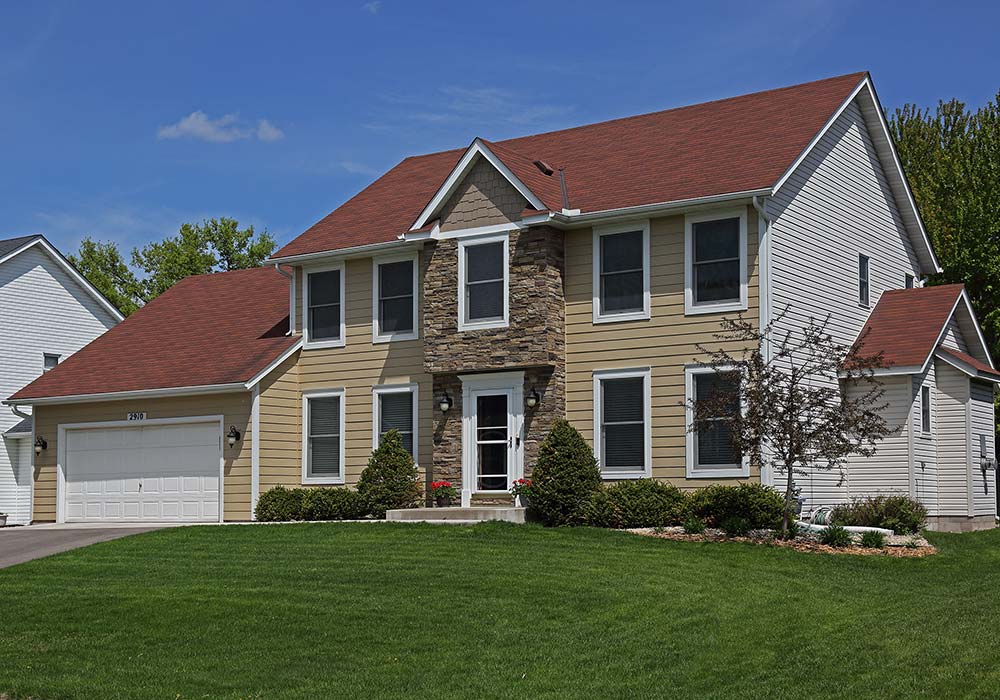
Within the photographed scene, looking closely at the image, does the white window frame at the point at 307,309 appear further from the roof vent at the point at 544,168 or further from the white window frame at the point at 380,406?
the roof vent at the point at 544,168

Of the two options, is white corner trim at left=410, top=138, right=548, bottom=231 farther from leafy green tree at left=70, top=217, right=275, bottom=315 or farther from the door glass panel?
leafy green tree at left=70, top=217, right=275, bottom=315

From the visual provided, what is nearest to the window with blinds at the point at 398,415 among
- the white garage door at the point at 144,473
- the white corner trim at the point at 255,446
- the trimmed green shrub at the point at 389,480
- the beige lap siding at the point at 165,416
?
the trimmed green shrub at the point at 389,480

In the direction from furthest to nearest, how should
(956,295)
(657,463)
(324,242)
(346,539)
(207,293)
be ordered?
(207,293)
(324,242)
(956,295)
(657,463)
(346,539)

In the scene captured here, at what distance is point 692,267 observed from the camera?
24.4 m

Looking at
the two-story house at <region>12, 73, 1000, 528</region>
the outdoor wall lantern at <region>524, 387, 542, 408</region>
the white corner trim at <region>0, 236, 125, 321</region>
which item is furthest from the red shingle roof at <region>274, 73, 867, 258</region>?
the white corner trim at <region>0, 236, 125, 321</region>

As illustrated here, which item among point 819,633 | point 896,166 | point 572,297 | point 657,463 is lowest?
point 819,633

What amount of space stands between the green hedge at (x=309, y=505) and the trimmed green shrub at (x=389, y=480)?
0.26m

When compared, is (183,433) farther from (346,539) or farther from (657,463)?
(657,463)

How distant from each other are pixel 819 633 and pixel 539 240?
42.6 feet

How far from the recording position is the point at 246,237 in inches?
2343

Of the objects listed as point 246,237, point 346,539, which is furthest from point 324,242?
point 246,237

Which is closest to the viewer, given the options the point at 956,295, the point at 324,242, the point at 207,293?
the point at 956,295

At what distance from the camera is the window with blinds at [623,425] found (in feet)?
81.3

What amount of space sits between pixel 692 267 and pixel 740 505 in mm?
4609
